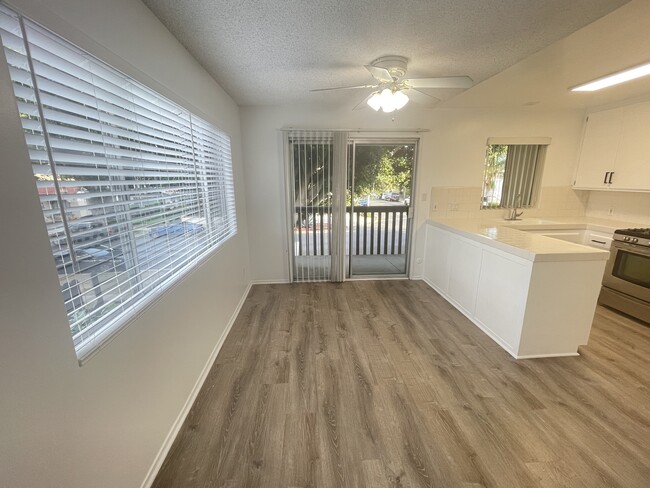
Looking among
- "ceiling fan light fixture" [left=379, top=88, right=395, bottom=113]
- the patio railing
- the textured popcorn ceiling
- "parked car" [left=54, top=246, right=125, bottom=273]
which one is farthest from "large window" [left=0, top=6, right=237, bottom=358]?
the patio railing

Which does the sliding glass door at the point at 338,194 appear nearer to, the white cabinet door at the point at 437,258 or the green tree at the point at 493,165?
the white cabinet door at the point at 437,258

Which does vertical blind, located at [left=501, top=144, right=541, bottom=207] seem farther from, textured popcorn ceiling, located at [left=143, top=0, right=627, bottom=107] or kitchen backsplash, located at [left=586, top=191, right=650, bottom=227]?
textured popcorn ceiling, located at [left=143, top=0, right=627, bottom=107]

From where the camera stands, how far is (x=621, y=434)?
160 centimetres

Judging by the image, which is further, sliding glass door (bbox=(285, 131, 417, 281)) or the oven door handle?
sliding glass door (bbox=(285, 131, 417, 281))

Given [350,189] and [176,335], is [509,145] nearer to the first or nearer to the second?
[350,189]

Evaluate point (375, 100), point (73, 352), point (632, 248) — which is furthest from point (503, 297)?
point (73, 352)

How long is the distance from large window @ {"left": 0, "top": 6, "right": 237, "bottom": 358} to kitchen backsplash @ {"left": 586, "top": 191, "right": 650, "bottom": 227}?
5111 millimetres

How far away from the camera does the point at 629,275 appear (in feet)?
9.24

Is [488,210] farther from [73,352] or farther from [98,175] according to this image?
[73,352]

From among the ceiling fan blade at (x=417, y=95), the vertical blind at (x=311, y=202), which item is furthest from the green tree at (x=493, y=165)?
the vertical blind at (x=311, y=202)

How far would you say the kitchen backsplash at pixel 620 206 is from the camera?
3326 millimetres

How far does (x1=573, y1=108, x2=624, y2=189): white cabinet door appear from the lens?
3271 mm

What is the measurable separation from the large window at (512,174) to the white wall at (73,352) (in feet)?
12.5

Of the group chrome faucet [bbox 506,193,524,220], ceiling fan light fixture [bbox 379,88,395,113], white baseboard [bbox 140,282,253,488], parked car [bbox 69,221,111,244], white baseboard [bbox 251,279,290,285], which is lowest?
white baseboard [bbox 140,282,253,488]
